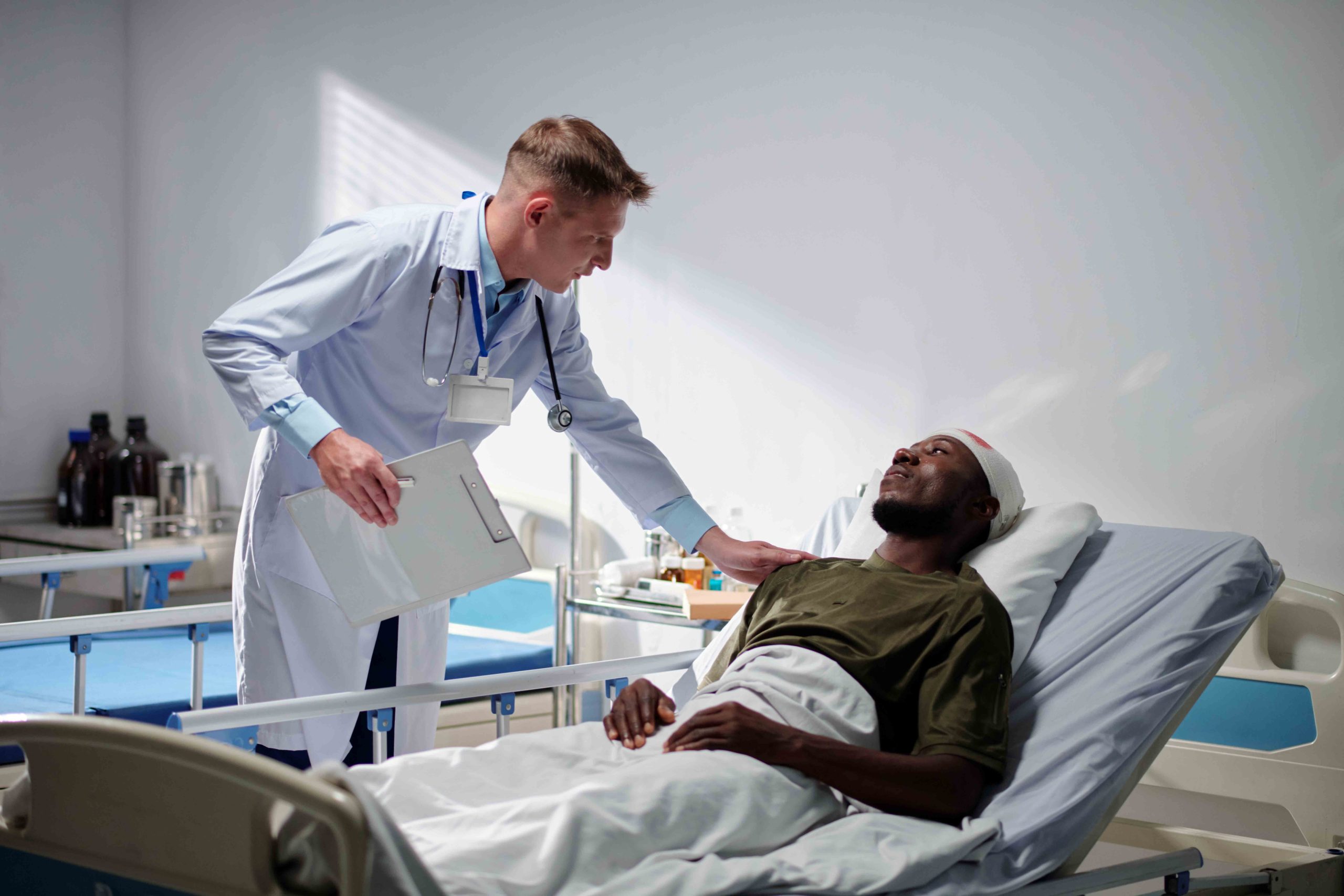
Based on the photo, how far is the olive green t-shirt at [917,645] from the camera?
1.75 meters

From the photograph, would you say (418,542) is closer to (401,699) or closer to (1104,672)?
(401,699)

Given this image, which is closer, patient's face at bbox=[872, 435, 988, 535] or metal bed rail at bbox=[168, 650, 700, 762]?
metal bed rail at bbox=[168, 650, 700, 762]

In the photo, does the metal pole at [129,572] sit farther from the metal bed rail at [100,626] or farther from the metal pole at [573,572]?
the metal bed rail at [100,626]

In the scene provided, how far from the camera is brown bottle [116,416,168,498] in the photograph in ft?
16.5

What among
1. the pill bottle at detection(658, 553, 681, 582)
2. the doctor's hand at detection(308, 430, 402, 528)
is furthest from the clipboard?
the pill bottle at detection(658, 553, 681, 582)

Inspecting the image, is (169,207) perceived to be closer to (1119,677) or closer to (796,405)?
(796,405)

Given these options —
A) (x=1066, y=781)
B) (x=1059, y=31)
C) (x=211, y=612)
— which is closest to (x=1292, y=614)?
(x=1066, y=781)

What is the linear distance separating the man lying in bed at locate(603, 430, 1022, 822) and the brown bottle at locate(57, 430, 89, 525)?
12.3 ft

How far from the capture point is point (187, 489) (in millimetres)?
4926

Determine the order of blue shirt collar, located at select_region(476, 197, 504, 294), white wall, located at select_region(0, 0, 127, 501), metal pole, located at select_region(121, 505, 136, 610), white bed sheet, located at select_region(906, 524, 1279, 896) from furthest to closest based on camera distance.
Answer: white wall, located at select_region(0, 0, 127, 501)
metal pole, located at select_region(121, 505, 136, 610)
blue shirt collar, located at select_region(476, 197, 504, 294)
white bed sheet, located at select_region(906, 524, 1279, 896)

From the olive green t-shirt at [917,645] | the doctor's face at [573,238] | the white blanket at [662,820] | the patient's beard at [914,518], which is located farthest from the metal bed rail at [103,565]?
the patient's beard at [914,518]

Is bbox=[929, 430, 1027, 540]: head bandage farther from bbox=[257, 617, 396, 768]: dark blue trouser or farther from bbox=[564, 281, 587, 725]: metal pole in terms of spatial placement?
bbox=[564, 281, 587, 725]: metal pole

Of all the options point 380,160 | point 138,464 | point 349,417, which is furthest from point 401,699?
point 138,464

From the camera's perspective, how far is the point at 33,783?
1279mm
